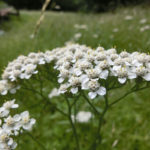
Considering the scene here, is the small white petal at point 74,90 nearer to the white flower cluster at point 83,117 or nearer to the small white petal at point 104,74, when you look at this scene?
the small white petal at point 104,74

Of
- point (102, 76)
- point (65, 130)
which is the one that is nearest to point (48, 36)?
point (65, 130)

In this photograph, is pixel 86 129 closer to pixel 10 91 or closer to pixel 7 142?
pixel 10 91

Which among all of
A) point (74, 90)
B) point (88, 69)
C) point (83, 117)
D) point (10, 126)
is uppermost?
point (88, 69)

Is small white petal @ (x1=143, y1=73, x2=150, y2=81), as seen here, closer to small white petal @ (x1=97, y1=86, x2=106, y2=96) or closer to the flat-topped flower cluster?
the flat-topped flower cluster

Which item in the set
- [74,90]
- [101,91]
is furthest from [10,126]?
[101,91]

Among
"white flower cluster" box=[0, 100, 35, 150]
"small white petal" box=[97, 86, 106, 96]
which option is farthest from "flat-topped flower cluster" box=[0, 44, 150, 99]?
"white flower cluster" box=[0, 100, 35, 150]

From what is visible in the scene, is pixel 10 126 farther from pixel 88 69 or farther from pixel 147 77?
pixel 147 77

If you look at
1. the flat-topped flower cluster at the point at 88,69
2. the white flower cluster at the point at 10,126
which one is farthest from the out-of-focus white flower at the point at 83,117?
the white flower cluster at the point at 10,126

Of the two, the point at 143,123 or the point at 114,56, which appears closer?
the point at 114,56
